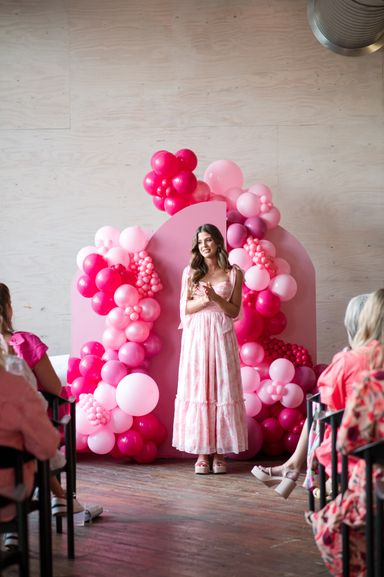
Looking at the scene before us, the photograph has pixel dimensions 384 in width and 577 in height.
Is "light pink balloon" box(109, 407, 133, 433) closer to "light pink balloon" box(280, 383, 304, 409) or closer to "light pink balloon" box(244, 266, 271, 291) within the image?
"light pink balloon" box(280, 383, 304, 409)

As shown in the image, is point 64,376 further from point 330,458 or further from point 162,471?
point 330,458

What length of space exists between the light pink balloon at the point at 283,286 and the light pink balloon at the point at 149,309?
2.53ft

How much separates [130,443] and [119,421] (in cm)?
16

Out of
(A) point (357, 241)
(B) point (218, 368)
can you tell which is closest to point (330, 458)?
(B) point (218, 368)

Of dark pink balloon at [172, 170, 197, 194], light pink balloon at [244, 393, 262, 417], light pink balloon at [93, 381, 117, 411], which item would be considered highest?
dark pink balloon at [172, 170, 197, 194]

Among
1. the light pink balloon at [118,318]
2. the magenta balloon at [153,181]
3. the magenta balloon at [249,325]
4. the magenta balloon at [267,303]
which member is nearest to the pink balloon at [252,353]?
the magenta balloon at [249,325]

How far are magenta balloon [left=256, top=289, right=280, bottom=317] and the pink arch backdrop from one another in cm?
25

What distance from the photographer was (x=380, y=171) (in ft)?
20.7

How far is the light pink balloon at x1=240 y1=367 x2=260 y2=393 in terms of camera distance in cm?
537

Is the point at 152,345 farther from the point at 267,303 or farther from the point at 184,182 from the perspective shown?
the point at 184,182

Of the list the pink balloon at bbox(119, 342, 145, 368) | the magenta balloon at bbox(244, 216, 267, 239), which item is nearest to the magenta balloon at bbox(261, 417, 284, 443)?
the pink balloon at bbox(119, 342, 145, 368)

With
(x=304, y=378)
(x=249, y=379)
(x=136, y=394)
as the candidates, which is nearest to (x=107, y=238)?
(x=136, y=394)

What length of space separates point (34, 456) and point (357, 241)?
4.20 meters

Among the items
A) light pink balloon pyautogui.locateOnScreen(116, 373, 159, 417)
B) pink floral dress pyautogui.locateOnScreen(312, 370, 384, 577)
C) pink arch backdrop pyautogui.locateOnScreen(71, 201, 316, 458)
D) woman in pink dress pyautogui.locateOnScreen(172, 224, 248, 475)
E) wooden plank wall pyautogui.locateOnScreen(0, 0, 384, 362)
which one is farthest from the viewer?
wooden plank wall pyautogui.locateOnScreen(0, 0, 384, 362)
